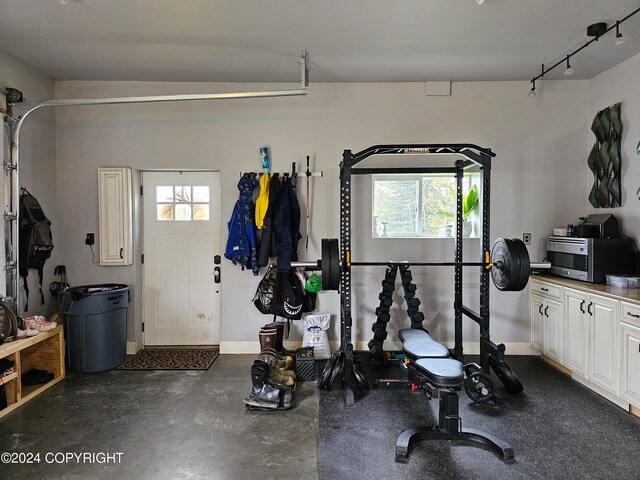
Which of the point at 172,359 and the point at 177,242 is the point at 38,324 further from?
the point at 177,242

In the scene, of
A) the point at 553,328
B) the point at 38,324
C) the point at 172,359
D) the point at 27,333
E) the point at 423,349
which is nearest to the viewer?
the point at 423,349

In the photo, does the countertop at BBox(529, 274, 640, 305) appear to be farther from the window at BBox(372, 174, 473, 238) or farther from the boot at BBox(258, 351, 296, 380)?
the boot at BBox(258, 351, 296, 380)

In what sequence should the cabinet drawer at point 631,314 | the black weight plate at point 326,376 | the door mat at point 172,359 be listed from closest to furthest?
1. the cabinet drawer at point 631,314
2. the black weight plate at point 326,376
3. the door mat at point 172,359

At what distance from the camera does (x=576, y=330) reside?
3.00m

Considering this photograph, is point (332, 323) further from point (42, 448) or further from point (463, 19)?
point (463, 19)

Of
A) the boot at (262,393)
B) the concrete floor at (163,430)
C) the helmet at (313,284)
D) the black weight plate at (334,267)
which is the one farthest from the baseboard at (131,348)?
the black weight plate at (334,267)

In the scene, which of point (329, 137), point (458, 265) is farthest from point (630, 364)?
point (329, 137)

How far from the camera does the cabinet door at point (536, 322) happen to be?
3498 millimetres

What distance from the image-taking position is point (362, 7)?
2.44 metres

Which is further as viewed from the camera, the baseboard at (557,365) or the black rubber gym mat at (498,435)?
the baseboard at (557,365)

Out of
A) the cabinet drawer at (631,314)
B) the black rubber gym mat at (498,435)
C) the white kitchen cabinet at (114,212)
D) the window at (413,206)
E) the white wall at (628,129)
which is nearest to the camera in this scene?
the black rubber gym mat at (498,435)

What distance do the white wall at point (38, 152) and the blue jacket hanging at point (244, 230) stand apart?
6.13 ft

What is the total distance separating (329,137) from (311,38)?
1.08 meters

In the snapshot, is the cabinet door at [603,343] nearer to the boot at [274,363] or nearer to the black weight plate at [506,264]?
the black weight plate at [506,264]
